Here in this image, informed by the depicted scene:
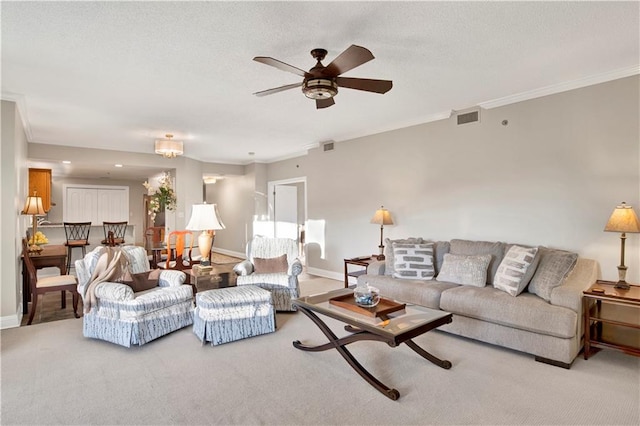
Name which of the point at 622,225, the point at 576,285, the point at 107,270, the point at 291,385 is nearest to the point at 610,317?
the point at 576,285

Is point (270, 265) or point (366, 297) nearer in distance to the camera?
point (366, 297)

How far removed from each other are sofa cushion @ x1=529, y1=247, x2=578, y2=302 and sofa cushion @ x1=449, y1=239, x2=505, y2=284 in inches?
17.3

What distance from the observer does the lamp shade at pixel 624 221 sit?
2998 millimetres

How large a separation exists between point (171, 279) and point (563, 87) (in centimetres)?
465

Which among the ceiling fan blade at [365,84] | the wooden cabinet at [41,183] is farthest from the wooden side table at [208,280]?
the wooden cabinet at [41,183]

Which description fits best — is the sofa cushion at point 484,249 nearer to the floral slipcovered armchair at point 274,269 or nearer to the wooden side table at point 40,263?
the floral slipcovered armchair at point 274,269

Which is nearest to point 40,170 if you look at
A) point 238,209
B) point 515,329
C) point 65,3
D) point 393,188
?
point 238,209

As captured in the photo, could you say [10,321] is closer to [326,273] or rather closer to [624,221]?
[326,273]

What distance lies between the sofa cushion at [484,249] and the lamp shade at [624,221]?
102cm

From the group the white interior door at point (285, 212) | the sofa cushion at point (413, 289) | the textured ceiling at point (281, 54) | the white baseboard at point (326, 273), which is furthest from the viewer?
the white interior door at point (285, 212)

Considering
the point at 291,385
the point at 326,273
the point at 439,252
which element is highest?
the point at 439,252

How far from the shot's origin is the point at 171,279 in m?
3.86

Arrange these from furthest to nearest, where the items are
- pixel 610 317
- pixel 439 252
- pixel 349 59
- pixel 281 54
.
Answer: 1. pixel 439 252
2. pixel 610 317
3. pixel 281 54
4. pixel 349 59

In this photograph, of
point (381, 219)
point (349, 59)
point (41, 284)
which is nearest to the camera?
point (349, 59)
